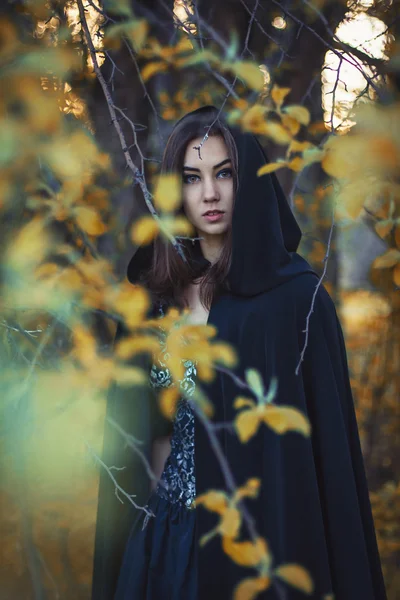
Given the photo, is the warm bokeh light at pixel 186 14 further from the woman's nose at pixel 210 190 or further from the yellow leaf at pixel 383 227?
the yellow leaf at pixel 383 227

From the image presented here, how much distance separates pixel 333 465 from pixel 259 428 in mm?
238

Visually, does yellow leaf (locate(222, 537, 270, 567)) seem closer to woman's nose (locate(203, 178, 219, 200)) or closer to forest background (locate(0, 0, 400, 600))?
forest background (locate(0, 0, 400, 600))

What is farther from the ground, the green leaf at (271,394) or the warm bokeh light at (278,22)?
the warm bokeh light at (278,22)

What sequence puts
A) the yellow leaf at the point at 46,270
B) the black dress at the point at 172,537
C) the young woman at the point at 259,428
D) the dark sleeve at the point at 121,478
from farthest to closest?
the dark sleeve at the point at 121,478 → the black dress at the point at 172,537 → the young woman at the point at 259,428 → the yellow leaf at the point at 46,270

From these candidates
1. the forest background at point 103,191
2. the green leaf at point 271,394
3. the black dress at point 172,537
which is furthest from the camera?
the black dress at point 172,537

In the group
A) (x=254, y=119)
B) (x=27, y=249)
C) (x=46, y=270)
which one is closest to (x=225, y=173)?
(x=254, y=119)

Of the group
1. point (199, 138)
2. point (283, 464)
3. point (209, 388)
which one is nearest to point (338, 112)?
point (199, 138)

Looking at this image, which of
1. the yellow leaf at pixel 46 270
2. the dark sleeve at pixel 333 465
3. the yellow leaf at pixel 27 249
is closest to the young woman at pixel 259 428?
the dark sleeve at pixel 333 465

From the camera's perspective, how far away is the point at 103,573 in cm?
200

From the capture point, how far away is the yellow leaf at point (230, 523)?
0.99 meters

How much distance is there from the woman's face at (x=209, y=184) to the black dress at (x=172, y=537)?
427mm

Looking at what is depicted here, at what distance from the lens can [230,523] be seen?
3.30 feet

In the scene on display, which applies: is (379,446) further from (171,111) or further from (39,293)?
(39,293)

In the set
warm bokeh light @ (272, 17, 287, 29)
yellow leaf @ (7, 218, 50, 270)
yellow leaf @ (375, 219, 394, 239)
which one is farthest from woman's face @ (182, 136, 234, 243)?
warm bokeh light @ (272, 17, 287, 29)
